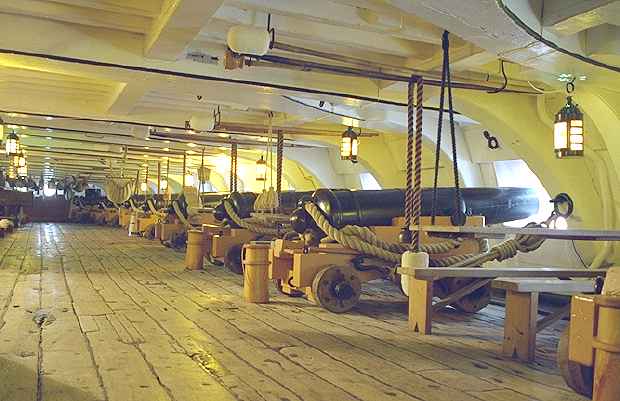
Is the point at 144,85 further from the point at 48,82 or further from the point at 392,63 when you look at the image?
the point at 392,63

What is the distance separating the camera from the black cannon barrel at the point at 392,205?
5.50 metres

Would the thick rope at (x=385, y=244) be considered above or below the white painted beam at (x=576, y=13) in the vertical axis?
below

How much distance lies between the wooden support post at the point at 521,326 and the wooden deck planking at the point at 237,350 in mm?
115

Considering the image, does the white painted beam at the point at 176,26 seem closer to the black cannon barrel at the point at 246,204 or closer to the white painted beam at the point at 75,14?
the white painted beam at the point at 75,14

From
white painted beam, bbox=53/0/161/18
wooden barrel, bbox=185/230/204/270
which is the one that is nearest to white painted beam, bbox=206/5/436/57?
white painted beam, bbox=53/0/161/18

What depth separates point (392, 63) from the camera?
5.52 meters

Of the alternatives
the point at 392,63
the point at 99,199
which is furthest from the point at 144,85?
the point at 99,199

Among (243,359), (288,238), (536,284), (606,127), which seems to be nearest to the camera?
(243,359)

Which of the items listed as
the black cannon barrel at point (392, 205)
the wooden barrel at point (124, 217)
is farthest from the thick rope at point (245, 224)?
the wooden barrel at point (124, 217)

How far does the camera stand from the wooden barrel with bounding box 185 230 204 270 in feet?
26.0

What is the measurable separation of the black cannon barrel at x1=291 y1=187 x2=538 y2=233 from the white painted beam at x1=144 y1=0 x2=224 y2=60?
176 cm

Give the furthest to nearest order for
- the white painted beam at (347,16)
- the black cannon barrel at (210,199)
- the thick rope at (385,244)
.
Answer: the black cannon barrel at (210,199), the thick rope at (385,244), the white painted beam at (347,16)

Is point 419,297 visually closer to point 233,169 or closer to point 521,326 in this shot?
point 521,326

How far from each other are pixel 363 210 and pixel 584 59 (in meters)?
2.16
